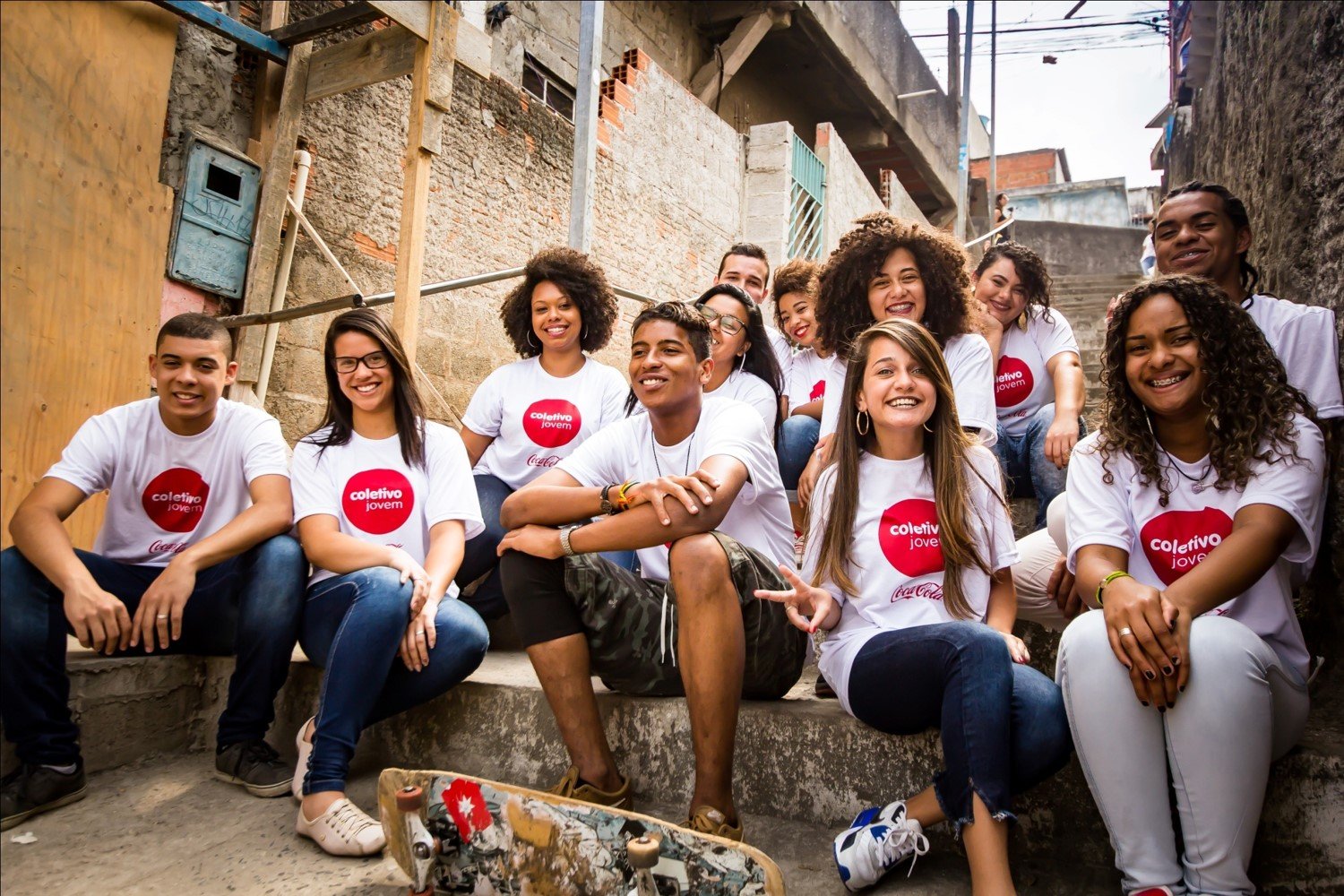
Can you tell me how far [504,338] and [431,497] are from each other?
371 cm

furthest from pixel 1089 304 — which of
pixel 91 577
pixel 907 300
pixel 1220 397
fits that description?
pixel 91 577

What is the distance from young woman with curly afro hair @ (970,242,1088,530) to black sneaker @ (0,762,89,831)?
283 cm

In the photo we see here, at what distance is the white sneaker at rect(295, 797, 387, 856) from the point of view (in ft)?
6.47

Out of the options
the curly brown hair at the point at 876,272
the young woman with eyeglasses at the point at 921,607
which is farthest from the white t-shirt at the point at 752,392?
the young woman with eyeglasses at the point at 921,607

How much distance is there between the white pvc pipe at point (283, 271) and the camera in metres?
4.48

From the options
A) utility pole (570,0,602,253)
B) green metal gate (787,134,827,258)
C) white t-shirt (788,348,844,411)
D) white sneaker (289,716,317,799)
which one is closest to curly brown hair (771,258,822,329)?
white t-shirt (788,348,844,411)

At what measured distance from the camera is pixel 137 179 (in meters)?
3.96

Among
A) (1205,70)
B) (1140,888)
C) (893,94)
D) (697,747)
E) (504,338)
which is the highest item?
(893,94)

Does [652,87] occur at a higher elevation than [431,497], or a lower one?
higher

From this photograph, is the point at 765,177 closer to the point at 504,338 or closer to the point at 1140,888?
the point at 504,338

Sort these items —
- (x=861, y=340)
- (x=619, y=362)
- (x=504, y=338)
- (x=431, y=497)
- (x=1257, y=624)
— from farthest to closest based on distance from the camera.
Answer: (x=619, y=362) < (x=504, y=338) < (x=431, y=497) < (x=861, y=340) < (x=1257, y=624)

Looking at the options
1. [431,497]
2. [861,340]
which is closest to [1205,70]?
[861,340]

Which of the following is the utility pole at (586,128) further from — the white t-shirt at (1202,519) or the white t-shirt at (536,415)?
the white t-shirt at (1202,519)

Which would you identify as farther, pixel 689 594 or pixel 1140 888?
pixel 689 594
